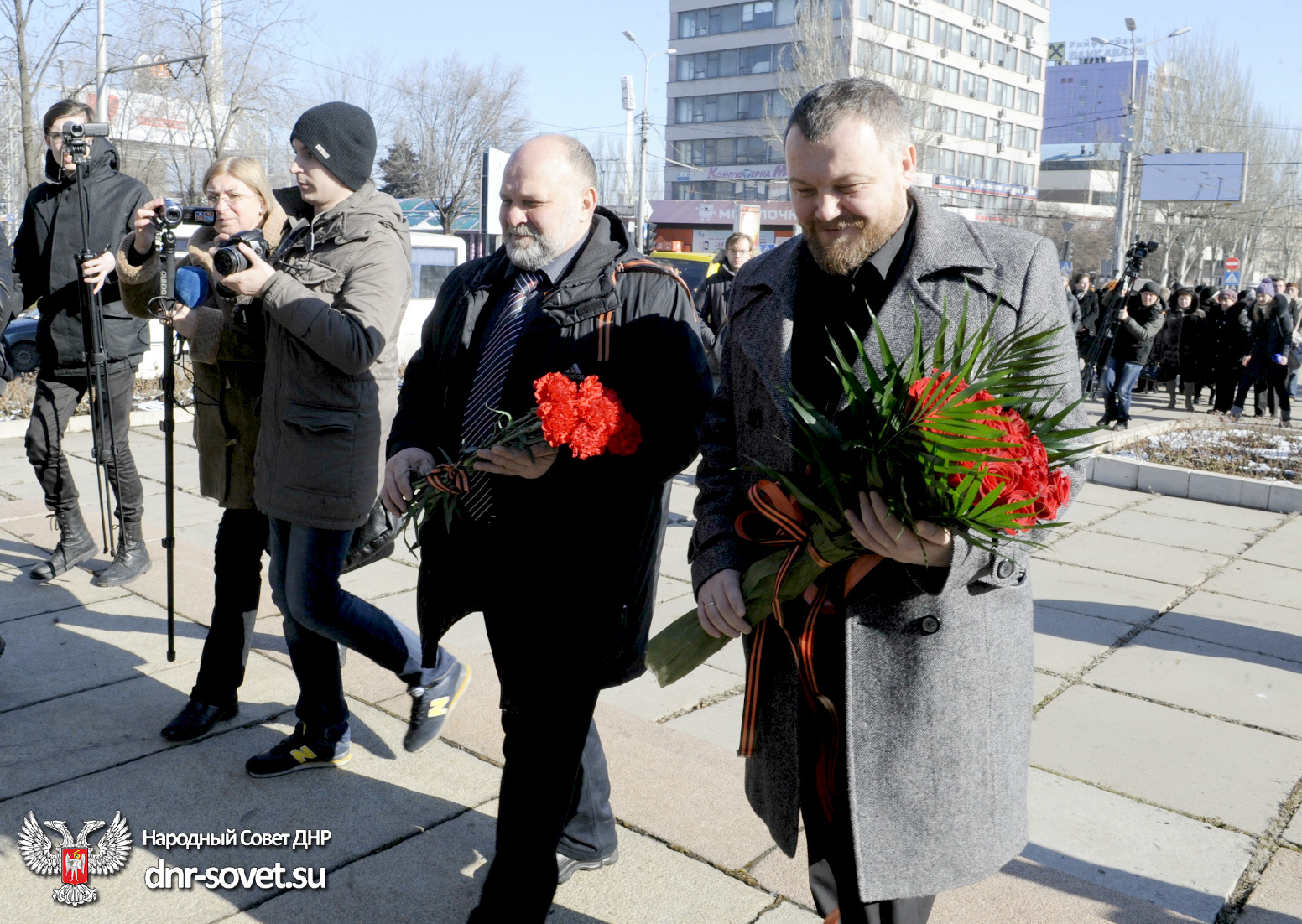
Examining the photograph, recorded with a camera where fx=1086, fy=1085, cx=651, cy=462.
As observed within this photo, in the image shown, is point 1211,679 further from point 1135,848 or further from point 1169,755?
point 1135,848

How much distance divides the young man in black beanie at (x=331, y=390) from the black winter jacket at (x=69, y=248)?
260 cm

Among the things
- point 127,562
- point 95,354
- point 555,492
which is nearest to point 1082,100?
point 95,354

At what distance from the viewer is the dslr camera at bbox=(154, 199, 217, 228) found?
3.51 meters

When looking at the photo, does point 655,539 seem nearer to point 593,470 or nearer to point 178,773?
point 593,470

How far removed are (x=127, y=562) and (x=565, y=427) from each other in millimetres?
3861

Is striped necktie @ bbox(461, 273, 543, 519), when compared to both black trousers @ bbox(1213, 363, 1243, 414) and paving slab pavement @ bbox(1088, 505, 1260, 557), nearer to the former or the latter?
paving slab pavement @ bbox(1088, 505, 1260, 557)

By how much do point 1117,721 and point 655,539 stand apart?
8.14 ft

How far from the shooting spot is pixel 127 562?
17.3ft

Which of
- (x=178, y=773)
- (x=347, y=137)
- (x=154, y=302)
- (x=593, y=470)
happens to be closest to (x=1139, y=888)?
(x=593, y=470)

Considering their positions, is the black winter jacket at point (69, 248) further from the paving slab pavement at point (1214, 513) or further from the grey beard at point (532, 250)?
the paving slab pavement at point (1214, 513)

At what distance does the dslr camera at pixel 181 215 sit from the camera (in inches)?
138

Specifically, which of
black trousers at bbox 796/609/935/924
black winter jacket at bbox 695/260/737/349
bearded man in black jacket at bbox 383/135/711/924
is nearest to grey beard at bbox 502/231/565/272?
bearded man in black jacket at bbox 383/135/711/924

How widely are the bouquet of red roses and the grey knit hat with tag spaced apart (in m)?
1.12

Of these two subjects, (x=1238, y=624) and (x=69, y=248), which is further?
(x=1238, y=624)
